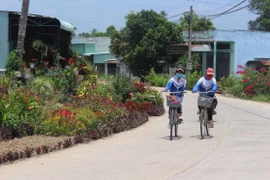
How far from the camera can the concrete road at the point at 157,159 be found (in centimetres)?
777

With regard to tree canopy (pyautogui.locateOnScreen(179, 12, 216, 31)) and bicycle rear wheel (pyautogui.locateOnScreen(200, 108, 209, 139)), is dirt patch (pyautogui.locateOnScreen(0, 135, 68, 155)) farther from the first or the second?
tree canopy (pyautogui.locateOnScreen(179, 12, 216, 31))

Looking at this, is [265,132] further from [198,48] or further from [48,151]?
[198,48]

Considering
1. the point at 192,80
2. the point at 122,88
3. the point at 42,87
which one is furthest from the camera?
the point at 192,80

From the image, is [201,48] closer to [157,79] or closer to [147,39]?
[157,79]

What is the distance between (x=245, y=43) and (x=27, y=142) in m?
37.1

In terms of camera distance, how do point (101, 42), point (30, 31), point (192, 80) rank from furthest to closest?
point (101, 42), point (192, 80), point (30, 31)

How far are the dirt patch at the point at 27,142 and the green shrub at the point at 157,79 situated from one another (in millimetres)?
36849

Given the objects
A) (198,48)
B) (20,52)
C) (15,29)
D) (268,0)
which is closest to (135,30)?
(198,48)

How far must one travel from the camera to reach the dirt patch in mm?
10117

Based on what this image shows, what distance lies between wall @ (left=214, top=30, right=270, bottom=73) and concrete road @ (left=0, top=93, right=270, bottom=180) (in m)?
32.2

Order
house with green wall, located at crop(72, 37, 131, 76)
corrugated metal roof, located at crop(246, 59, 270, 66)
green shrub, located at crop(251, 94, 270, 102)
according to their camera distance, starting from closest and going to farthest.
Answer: green shrub, located at crop(251, 94, 270, 102), corrugated metal roof, located at crop(246, 59, 270, 66), house with green wall, located at crop(72, 37, 131, 76)

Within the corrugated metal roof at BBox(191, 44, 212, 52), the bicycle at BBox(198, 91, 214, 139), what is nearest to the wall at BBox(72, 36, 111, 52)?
the corrugated metal roof at BBox(191, 44, 212, 52)

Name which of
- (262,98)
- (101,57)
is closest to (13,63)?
(262,98)

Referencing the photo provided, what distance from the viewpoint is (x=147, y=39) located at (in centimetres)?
5022
